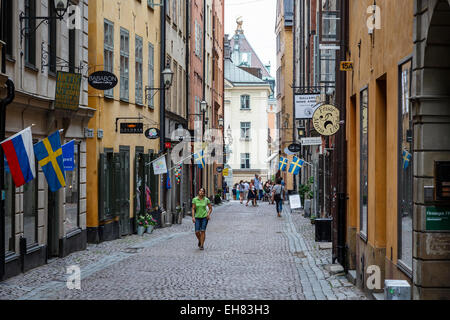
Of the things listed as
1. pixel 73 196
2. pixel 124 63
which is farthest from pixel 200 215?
pixel 124 63

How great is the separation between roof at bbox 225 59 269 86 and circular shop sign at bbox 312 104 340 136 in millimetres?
60385

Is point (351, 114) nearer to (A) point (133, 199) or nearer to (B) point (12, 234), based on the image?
(B) point (12, 234)

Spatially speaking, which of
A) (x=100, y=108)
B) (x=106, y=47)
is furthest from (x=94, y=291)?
(x=106, y=47)

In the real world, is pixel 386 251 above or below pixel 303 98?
below

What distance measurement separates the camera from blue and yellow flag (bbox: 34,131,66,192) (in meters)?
12.3

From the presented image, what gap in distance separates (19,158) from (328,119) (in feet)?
20.5

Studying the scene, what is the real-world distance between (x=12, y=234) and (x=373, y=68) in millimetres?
7014

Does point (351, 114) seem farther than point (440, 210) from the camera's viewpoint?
Yes

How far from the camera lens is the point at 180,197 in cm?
3216

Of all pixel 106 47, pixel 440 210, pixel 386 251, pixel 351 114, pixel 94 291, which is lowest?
pixel 94 291

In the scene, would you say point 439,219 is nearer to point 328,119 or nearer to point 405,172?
point 405,172

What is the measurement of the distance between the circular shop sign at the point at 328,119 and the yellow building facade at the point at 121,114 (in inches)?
262

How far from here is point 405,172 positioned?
27.7ft
